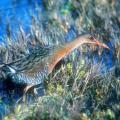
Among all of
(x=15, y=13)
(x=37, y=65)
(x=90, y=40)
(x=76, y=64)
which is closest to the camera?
(x=37, y=65)

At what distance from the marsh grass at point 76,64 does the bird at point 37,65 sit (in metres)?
0.11

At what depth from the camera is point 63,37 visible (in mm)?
7723

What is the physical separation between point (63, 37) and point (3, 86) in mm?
1385

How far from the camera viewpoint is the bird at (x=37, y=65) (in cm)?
652

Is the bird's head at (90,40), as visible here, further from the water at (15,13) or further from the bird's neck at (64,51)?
the water at (15,13)

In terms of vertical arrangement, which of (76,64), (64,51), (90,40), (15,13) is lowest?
(76,64)

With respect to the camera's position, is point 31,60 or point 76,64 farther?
point 76,64

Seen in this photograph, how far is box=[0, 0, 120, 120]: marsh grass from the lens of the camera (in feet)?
18.3

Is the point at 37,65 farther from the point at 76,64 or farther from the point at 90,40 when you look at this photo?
the point at 90,40

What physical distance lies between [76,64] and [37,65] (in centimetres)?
51

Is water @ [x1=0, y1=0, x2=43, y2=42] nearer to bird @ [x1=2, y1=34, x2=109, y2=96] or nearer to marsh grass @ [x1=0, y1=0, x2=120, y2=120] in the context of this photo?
marsh grass @ [x1=0, y1=0, x2=120, y2=120]

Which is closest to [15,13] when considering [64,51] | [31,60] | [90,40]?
[90,40]

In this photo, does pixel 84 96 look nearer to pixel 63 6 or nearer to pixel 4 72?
pixel 4 72

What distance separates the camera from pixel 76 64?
22.4 ft
